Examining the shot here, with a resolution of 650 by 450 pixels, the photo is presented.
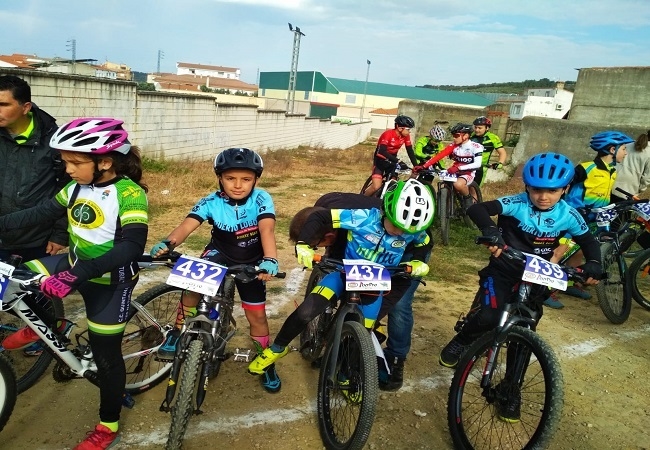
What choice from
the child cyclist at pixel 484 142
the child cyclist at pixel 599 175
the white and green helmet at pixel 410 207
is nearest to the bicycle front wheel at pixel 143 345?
the white and green helmet at pixel 410 207

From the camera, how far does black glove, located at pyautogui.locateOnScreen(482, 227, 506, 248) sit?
10.9 ft

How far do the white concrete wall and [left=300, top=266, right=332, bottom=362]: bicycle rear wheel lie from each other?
6667mm

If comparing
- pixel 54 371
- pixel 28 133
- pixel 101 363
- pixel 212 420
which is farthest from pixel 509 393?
pixel 28 133

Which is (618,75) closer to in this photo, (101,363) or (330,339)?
(330,339)

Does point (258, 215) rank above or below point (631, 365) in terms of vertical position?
above

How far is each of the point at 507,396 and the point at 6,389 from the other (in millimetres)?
3139

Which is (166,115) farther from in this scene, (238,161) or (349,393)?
(349,393)

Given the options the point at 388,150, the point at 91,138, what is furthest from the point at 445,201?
the point at 91,138

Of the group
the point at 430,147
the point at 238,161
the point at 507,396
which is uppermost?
the point at 430,147

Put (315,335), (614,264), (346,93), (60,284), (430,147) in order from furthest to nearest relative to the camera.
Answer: (346,93), (430,147), (614,264), (315,335), (60,284)

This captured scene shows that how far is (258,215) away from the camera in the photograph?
343 cm

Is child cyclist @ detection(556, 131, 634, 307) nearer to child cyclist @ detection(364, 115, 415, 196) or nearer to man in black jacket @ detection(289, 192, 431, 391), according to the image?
man in black jacket @ detection(289, 192, 431, 391)

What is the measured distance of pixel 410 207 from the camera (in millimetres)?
3145

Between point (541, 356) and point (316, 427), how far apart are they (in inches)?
62.7
